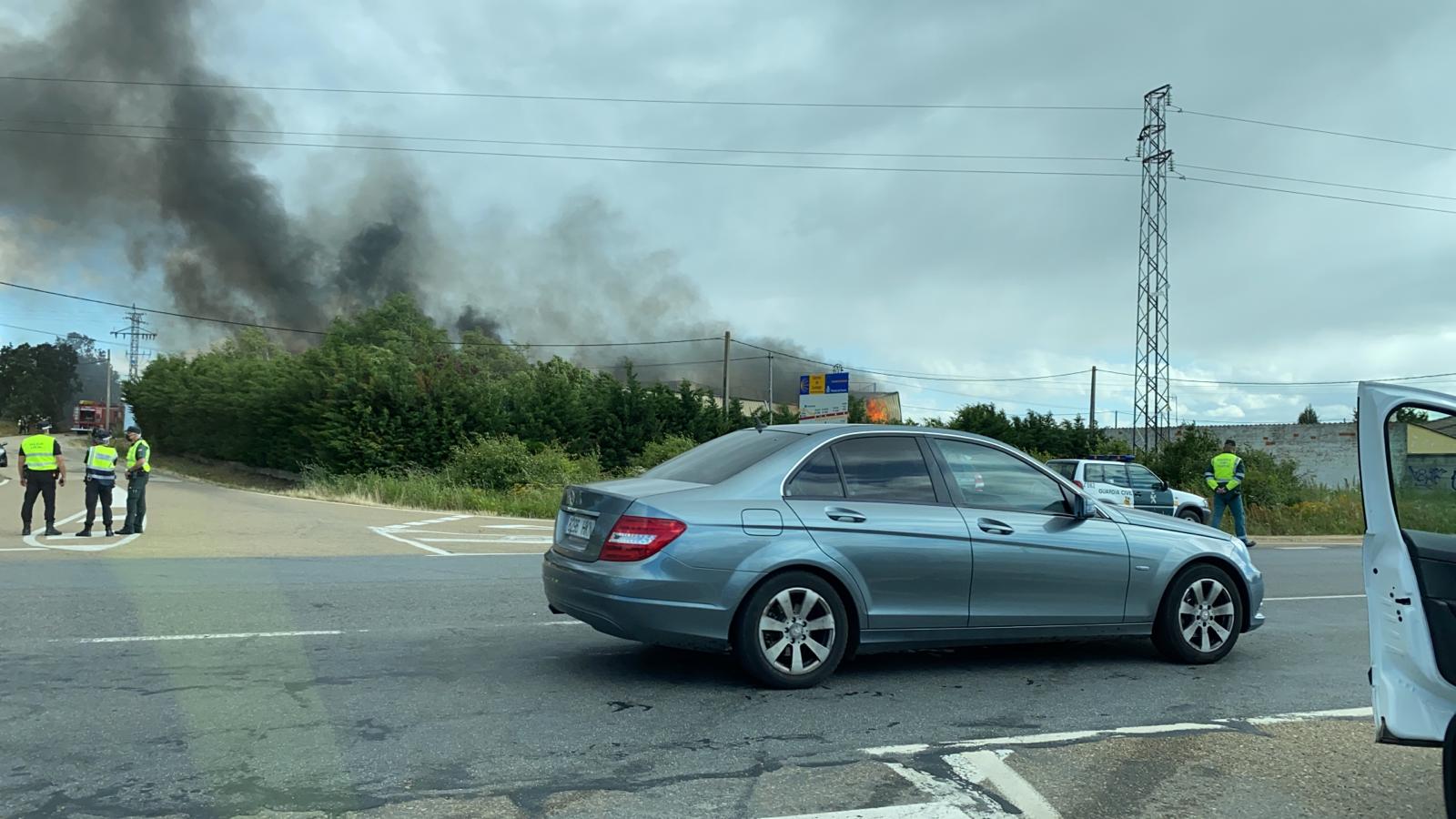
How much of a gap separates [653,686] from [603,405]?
84.4ft

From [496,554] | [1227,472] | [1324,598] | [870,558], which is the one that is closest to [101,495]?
[496,554]

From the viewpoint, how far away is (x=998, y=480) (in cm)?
638

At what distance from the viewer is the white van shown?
3557mm

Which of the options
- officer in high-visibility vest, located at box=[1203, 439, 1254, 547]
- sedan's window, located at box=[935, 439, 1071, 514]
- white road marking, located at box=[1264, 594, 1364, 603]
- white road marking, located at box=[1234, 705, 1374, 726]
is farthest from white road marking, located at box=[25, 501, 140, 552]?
officer in high-visibility vest, located at box=[1203, 439, 1254, 547]

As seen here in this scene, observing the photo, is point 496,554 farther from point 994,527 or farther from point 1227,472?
point 1227,472

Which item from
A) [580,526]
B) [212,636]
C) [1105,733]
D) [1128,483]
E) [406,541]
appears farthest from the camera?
[1128,483]

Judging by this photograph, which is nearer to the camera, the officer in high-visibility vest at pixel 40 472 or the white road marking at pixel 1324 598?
the white road marking at pixel 1324 598

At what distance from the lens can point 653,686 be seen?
582 centimetres

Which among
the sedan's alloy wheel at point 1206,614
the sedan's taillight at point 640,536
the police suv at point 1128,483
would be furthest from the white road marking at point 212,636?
the police suv at point 1128,483

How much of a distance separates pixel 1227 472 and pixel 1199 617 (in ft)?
36.0

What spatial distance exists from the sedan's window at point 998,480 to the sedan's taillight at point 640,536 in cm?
182

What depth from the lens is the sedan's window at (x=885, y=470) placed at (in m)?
6.05

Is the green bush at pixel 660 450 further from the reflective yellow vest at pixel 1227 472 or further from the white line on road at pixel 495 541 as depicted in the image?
the reflective yellow vest at pixel 1227 472

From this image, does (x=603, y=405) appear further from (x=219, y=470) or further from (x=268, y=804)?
(x=268, y=804)
